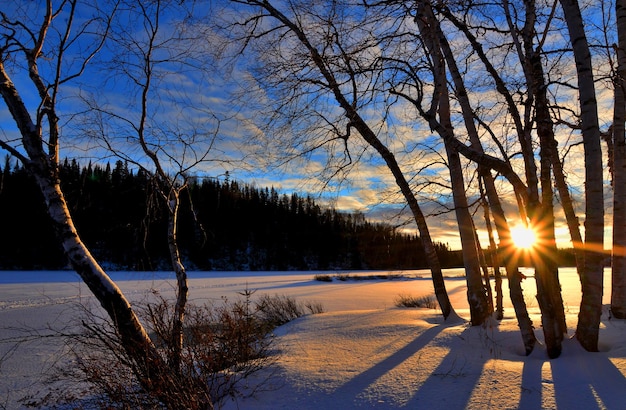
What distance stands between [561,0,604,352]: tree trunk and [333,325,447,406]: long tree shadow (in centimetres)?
169

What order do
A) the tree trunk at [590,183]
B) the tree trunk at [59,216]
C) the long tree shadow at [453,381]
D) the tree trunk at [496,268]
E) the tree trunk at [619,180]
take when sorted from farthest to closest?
1. the tree trunk at [496,268]
2. the tree trunk at [619,180]
3. the tree trunk at [59,216]
4. the tree trunk at [590,183]
5. the long tree shadow at [453,381]

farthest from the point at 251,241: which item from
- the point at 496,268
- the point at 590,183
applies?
the point at 590,183

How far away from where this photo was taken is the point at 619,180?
5.32 m

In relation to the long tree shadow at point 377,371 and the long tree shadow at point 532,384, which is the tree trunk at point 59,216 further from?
the long tree shadow at point 532,384

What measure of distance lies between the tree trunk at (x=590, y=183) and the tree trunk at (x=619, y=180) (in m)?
1.49

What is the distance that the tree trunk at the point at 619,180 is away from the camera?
16.8 feet

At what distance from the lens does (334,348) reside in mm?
4527

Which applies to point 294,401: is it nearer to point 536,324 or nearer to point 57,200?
point 57,200

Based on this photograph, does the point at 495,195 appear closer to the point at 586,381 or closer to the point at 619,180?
the point at 619,180

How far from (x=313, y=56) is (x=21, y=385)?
5998 millimetres

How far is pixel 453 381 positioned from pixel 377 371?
0.70m

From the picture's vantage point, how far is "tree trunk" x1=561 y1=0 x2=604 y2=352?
360 centimetres

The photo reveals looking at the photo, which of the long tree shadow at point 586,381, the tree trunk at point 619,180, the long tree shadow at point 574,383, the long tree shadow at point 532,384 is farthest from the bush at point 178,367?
the tree trunk at point 619,180

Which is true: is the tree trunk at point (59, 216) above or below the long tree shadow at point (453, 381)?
above
